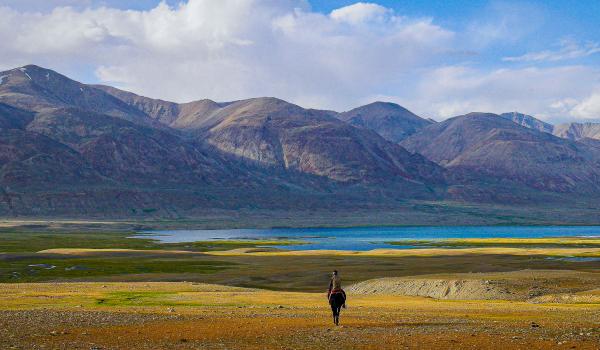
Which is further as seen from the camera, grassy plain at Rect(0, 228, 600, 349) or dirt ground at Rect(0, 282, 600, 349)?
grassy plain at Rect(0, 228, 600, 349)

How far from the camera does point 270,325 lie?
31.8m

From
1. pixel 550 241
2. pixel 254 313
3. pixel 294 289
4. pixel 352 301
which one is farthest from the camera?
pixel 550 241

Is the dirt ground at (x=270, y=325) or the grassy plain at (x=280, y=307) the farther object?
the grassy plain at (x=280, y=307)

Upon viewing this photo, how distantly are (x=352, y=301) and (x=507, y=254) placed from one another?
209 feet

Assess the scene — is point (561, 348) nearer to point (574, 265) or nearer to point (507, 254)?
point (574, 265)

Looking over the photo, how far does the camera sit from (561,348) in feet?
81.6

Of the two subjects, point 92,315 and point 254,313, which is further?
point 254,313

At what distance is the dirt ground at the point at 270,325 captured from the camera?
25891 millimetres

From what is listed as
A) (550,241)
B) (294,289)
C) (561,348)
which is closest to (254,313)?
(561,348)

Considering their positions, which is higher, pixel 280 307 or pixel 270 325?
pixel 270 325

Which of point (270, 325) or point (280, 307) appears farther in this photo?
point (280, 307)

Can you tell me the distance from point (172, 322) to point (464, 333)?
41.3 feet

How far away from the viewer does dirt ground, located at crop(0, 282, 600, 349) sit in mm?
25891

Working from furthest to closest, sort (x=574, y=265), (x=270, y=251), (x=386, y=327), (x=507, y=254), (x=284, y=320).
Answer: (x=270, y=251) < (x=507, y=254) < (x=574, y=265) < (x=284, y=320) < (x=386, y=327)
